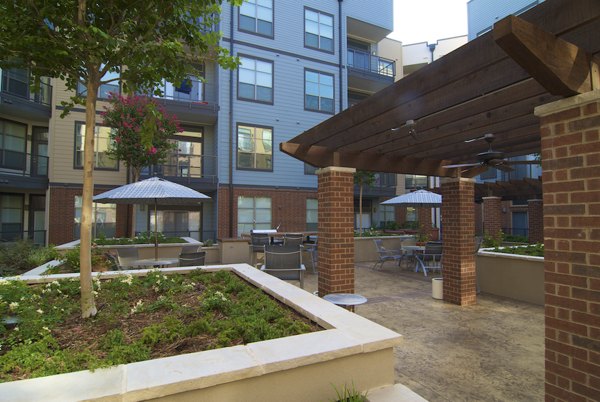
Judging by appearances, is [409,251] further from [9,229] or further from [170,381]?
[9,229]

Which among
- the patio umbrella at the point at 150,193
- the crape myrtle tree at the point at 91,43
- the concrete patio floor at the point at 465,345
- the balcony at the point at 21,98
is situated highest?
the balcony at the point at 21,98

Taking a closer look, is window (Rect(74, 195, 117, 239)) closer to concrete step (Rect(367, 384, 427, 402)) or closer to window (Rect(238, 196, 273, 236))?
window (Rect(238, 196, 273, 236))

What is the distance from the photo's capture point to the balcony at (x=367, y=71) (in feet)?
61.0

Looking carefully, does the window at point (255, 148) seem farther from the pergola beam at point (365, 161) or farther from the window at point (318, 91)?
the pergola beam at point (365, 161)

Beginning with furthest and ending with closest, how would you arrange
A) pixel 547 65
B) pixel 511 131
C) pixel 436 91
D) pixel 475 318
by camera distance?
1. pixel 475 318
2. pixel 511 131
3. pixel 436 91
4. pixel 547 65

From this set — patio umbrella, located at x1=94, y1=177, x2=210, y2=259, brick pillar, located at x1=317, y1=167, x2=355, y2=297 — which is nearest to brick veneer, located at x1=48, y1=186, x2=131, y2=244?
patio umbrella, located at x1=94, y1=177, x2=210, y2=259

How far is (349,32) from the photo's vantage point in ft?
63.9

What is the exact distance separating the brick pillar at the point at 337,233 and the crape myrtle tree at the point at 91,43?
8.96ft


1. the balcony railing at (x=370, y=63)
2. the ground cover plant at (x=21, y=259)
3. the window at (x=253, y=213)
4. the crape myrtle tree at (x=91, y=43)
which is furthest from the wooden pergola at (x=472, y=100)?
the balcony railing at (x=370, y=63)

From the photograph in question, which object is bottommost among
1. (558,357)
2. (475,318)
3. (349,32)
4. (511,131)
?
(475,318)

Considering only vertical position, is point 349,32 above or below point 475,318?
above

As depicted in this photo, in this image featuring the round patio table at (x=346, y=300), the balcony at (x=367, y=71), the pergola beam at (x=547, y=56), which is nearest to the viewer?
the pergola beam at (x=547, y=56)

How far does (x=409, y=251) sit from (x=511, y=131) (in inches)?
261

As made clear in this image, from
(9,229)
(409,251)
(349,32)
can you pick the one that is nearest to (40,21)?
(409,251)
